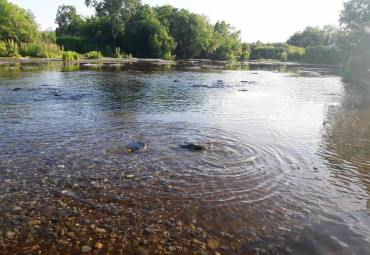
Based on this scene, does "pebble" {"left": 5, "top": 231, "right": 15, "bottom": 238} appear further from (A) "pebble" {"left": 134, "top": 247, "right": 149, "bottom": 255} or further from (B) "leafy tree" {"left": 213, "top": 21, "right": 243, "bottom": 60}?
(B) "leafy tree" {"left": 213, "top": 21, "right": 243, "bottom": 60}

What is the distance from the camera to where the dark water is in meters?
3.91

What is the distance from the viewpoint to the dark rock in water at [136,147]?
7246 mm

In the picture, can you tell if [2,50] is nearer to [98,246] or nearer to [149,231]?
[98,246]

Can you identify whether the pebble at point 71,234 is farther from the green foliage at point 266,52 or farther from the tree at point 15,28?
the green foliage at point 266,52

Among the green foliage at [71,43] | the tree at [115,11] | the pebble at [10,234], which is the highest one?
the tree at [115,11]

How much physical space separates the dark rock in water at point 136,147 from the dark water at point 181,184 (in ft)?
0.71

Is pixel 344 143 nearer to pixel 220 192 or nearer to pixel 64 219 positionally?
pixel 220 192

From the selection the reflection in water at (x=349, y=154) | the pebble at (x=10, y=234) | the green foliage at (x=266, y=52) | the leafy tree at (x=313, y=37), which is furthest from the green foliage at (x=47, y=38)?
the leafy tree at (x=313, y=37)

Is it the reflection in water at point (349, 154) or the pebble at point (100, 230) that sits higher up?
the reflection in water at point (349, 154)

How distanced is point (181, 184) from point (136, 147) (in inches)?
91.7

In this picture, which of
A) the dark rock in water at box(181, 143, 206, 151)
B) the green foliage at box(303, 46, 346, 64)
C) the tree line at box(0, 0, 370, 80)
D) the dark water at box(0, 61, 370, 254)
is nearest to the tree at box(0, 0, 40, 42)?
the tree line at box(0, 0, 370, 80)

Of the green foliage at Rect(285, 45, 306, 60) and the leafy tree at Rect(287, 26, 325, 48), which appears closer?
the green foliage at Rect(285, 45, 306, 60)

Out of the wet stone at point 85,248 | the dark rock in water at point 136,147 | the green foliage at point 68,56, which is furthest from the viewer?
the green foliage at point 68,56

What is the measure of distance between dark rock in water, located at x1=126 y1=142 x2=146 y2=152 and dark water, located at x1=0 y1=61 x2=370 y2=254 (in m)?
0.22
